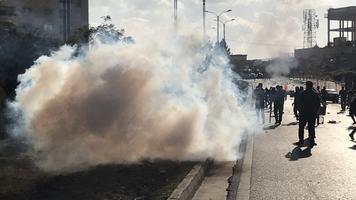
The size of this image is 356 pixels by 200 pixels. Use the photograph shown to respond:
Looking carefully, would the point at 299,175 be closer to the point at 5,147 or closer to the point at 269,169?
the point at 269,169

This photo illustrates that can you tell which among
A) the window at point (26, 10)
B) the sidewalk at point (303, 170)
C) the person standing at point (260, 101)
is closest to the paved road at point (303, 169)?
the sidewalk at point (303, 170)

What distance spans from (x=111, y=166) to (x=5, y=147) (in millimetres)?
5112

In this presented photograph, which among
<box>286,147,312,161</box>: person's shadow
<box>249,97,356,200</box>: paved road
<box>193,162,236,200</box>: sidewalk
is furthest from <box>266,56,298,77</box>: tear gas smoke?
<box>193,162,236,200</box>: sidewalk

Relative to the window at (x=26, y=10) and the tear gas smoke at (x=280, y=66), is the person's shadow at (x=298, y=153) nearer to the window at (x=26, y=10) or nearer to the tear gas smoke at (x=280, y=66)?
the window at (x=26, y=10)

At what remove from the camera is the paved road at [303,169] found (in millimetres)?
8281

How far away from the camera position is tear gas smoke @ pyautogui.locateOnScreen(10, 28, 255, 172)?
1063 centimetres

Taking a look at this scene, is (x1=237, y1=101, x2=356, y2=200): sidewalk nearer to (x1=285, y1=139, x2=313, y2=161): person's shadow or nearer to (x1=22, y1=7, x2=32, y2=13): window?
(x1=285, y1=139, x2=313, y2=161): person's shadow

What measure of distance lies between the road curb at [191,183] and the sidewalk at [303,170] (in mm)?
865

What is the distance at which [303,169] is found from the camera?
10500 mm

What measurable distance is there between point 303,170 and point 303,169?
0.39 ft

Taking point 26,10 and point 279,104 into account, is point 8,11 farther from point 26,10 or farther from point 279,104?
point 279,104

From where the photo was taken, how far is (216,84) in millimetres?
15820

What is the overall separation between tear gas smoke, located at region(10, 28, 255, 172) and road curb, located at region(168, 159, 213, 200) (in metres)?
1.32

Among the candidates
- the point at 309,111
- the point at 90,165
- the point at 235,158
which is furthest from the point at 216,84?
the point at 90,165
